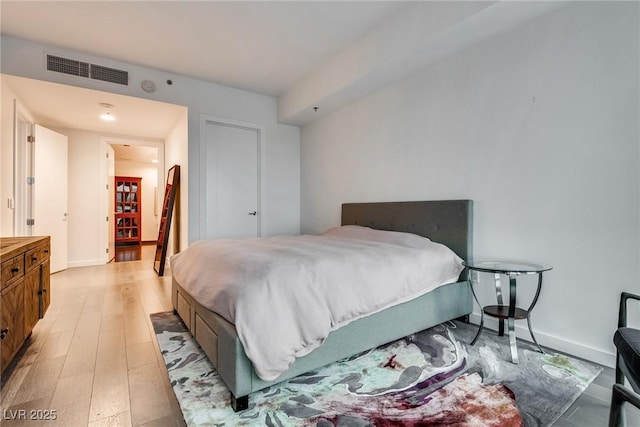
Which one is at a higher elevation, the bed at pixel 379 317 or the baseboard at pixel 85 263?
the bed at pixel 379 317

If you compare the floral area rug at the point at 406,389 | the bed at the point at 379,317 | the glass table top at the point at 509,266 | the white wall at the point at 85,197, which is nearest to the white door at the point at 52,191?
the white wall at the point at 85,197

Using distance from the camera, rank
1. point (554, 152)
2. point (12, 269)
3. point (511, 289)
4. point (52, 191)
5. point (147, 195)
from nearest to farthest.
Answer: point (12, 269) < point (511, 289) < point (554, 152) < point (52, 191) < point (147, 195)

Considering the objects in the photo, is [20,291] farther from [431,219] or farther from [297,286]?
[431,219]

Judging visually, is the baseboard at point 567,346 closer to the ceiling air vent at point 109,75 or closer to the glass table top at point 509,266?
the glass table top at point 509,266

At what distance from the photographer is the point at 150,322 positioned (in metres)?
2.67

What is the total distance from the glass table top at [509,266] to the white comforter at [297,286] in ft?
1.03

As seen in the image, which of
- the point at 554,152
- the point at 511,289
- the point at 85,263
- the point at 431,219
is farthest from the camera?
the point at 85,263

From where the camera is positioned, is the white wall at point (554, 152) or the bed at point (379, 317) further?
the white wall at point (554, 152)

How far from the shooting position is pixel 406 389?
1654 millimetres

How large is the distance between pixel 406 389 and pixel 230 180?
372 centimetres

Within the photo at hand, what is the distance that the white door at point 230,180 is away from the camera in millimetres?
4352

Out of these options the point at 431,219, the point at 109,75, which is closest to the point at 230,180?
the point at 109,75

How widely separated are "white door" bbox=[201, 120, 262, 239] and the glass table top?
337 cm

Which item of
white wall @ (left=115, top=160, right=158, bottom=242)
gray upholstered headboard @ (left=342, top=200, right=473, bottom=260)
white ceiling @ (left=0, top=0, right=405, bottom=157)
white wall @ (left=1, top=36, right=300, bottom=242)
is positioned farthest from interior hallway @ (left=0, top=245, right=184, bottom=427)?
white wall @ (left=115, top=160, right=158, bottom=242)
